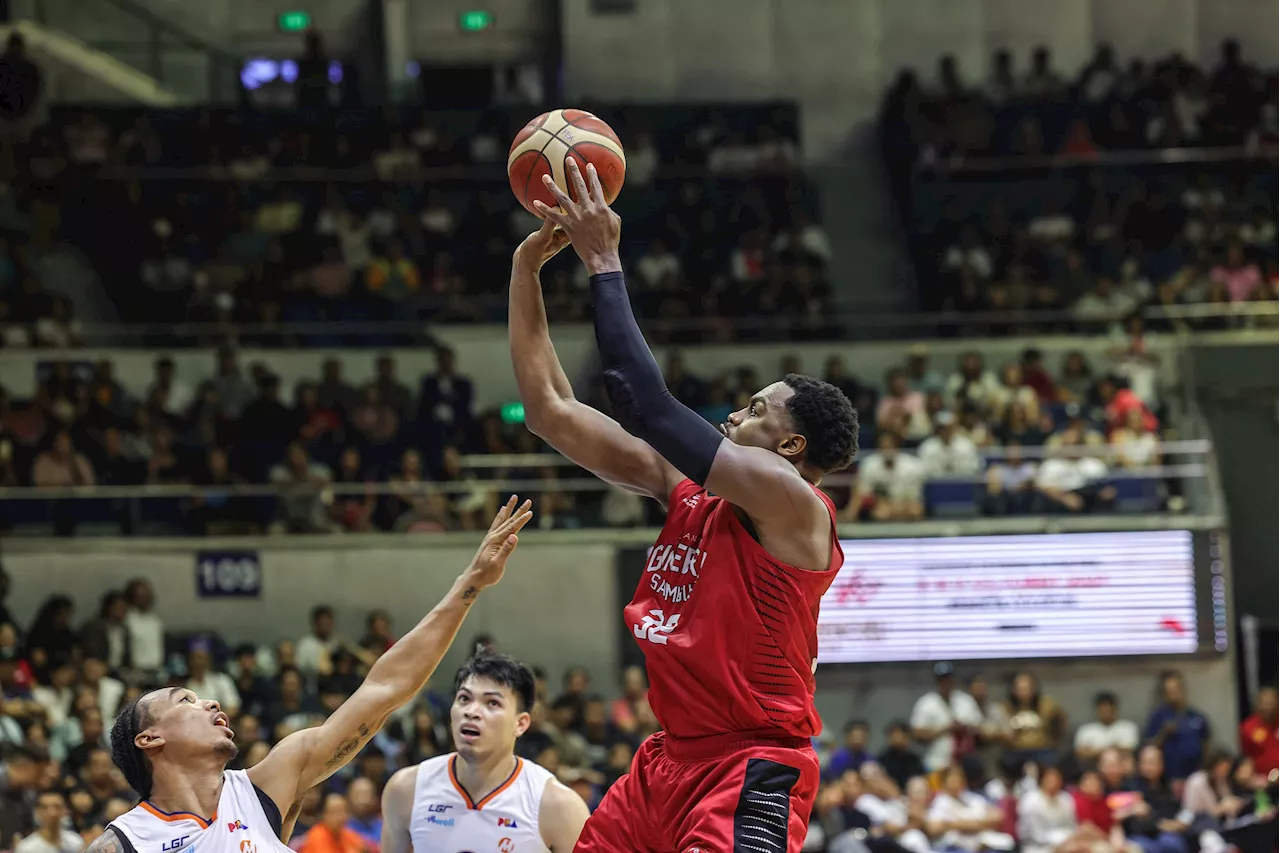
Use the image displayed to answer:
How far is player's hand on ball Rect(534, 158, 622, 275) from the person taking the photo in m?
4.31

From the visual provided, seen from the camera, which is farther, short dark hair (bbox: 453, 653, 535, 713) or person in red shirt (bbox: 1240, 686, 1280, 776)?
person in red shirt (bbox: 1240, 686, 1280, 776)

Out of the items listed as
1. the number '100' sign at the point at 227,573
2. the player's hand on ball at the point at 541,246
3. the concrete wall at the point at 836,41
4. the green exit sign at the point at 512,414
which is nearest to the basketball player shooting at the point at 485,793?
the player's hand on ball at the point at 541,246

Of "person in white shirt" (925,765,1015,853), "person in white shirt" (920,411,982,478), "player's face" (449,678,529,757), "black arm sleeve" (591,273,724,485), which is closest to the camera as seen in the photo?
"black arm sleeve" (591,273,724,485)

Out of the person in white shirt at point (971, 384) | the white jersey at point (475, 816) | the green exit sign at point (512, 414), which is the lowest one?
the green exit sign at point (512, 414)

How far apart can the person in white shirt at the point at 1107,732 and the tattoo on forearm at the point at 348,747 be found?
1066 cm

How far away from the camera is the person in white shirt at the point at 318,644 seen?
14438 millimetres

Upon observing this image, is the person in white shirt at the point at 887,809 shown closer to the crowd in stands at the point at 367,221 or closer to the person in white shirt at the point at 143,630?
the crowd in stands at the point at 367,221

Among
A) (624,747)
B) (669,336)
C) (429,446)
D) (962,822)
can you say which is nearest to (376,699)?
(624,747)

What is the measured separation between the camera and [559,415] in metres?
4.73

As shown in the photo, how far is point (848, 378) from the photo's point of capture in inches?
658

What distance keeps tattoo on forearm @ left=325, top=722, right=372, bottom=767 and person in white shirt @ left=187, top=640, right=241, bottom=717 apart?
8.83 m

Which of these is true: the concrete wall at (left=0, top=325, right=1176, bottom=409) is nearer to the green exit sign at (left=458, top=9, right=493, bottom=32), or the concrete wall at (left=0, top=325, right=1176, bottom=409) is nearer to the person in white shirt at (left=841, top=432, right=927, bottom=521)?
the person in white shirt at (left=841, top=432, right=927, bottom=521)

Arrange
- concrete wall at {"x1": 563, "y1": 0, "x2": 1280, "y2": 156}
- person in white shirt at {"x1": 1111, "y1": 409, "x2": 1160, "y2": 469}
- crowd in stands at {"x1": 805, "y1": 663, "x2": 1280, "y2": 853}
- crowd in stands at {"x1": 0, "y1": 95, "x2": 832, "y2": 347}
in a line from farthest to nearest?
1. concrete wall at {"x1": 563, "y1": 0, "x2": 1280, "y2": 156}
2. crowd in stands at {"x1": 0, "y1": 95, "x2": 832, "y2": 347}
3. person in white shirt at {"x1": 1111, "y1": 409, "x2": 1160, "y2": 469}
4. crowd in stands at {"x1": 805, "y1": 663, "x2": 1280, "y2": 853}

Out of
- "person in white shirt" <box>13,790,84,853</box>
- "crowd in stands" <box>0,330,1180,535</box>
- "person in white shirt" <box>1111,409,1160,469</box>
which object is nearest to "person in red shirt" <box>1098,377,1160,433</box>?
"crowd in stands" <box>0,330,1180,535</box>
